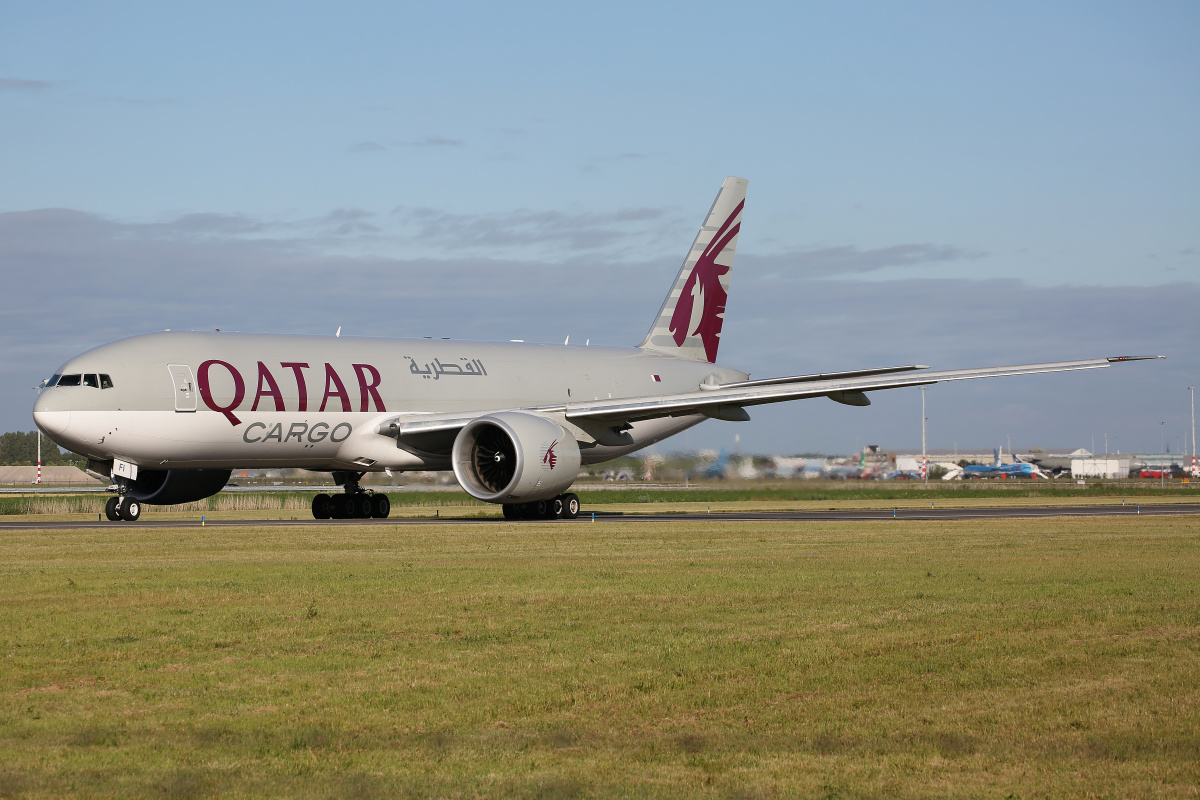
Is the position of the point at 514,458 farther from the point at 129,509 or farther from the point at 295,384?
the point at 129,509

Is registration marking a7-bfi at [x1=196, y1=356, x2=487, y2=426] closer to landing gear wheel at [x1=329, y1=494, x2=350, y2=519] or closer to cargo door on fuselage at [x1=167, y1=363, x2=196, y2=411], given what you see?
cargo door on fuselage at [x1=167, y1=363, x2=196, y2=411]

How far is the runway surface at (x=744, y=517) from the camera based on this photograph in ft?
92.9

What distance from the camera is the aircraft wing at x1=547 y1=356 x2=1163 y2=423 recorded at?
2864 centimetres

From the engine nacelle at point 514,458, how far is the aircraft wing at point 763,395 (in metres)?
1.52

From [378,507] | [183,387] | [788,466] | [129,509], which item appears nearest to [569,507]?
[378,507]

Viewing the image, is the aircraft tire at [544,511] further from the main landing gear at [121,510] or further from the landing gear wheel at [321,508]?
the main landing gear at [121,510]

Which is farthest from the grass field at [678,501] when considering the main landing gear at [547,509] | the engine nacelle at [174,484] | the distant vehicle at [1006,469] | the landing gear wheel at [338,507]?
the distant vehicle at [1006,469]

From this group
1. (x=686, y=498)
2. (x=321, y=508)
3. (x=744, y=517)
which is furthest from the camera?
(x=686, y=498)

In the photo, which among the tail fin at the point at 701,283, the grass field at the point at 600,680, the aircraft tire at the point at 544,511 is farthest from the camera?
the tail fin at the point at 701,283

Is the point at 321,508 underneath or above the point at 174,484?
underneath

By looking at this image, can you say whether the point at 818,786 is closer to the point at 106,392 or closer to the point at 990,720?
the point at 990,720

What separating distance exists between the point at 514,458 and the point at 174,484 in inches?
348

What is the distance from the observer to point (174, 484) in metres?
30.9

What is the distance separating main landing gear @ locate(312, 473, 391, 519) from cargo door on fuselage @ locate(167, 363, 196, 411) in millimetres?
5822
